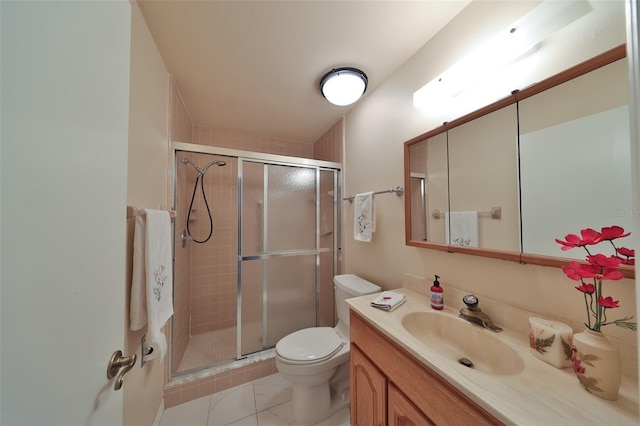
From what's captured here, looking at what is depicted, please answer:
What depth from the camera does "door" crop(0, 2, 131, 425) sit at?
0.29 metres

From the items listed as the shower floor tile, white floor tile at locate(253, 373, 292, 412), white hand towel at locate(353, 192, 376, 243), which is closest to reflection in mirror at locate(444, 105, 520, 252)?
white hand towel at locate(353, 192, 376, 243)

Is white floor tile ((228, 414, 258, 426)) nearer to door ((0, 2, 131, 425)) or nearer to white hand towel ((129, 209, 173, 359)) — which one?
white hand towel ((129, 209, 173, 359))

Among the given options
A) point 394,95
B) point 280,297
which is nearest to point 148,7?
point 394,95

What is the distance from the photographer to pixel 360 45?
4.28 ft

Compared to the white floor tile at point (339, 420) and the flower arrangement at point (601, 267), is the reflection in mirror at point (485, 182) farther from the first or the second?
the white floor tile at point (339, 420)

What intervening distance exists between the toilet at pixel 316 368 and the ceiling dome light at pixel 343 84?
143 centimetres

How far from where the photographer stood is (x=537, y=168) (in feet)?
2.74

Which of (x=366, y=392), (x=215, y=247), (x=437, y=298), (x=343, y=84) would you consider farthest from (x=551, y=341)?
(x=215, y=247)

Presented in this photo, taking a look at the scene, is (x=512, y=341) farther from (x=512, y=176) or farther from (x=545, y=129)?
(x=545, y=129)

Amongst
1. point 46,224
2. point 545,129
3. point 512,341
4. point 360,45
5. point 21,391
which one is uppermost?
point 360,45

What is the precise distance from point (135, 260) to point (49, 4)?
940mm

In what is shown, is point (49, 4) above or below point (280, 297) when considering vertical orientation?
above

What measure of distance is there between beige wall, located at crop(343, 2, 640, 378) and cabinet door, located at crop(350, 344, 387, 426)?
21.4 inches

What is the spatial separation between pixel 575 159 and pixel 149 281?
1.78 m
